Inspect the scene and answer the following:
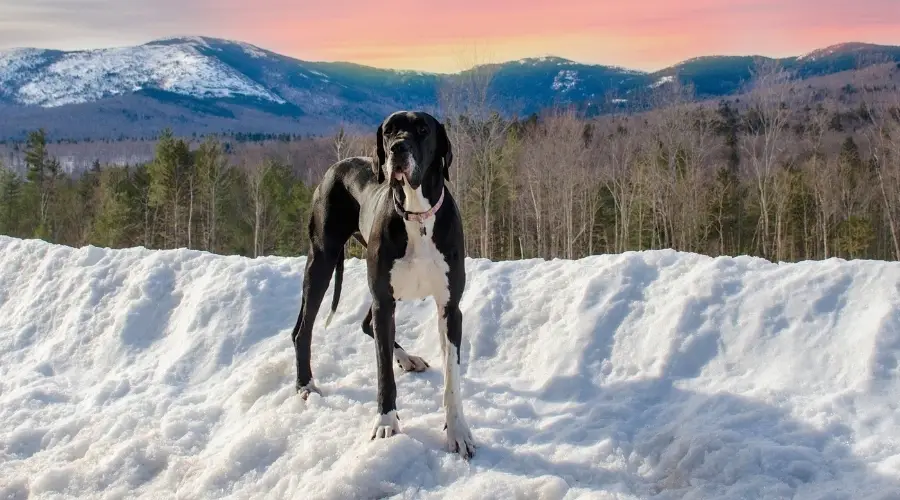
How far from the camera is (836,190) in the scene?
52750 mm

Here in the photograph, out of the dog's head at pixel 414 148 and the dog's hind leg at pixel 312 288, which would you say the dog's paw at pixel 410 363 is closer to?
the dog's hind leg at pixel 312 288

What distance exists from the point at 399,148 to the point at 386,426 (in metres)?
1.63

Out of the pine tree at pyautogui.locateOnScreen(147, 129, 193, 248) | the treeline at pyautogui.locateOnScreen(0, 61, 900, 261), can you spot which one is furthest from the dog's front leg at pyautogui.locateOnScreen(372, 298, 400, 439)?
the pine tree at pyautogui.locateOnScreen(147, 129, 193, 248)

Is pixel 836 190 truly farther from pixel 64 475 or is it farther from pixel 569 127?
pixel 64 475

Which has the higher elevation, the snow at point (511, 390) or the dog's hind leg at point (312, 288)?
the dog's hind leg at point (312, 288)

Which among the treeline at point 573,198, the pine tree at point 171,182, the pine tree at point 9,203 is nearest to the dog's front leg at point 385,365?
the treeline at point 573,198

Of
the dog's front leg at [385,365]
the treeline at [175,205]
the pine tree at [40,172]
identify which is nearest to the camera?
the dog's front leg at [385,365]

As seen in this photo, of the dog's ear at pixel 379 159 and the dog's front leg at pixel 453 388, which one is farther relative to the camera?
the dog's ear at pixel 379 159

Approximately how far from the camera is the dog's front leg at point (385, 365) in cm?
435

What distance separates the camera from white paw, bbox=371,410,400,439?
4273 mm

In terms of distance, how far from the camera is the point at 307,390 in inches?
204

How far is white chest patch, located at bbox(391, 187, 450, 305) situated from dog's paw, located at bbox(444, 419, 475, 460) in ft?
2.37

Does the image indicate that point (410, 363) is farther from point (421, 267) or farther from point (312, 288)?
point (421, 267)

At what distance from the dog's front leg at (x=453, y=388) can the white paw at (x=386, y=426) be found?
310 millimetres
